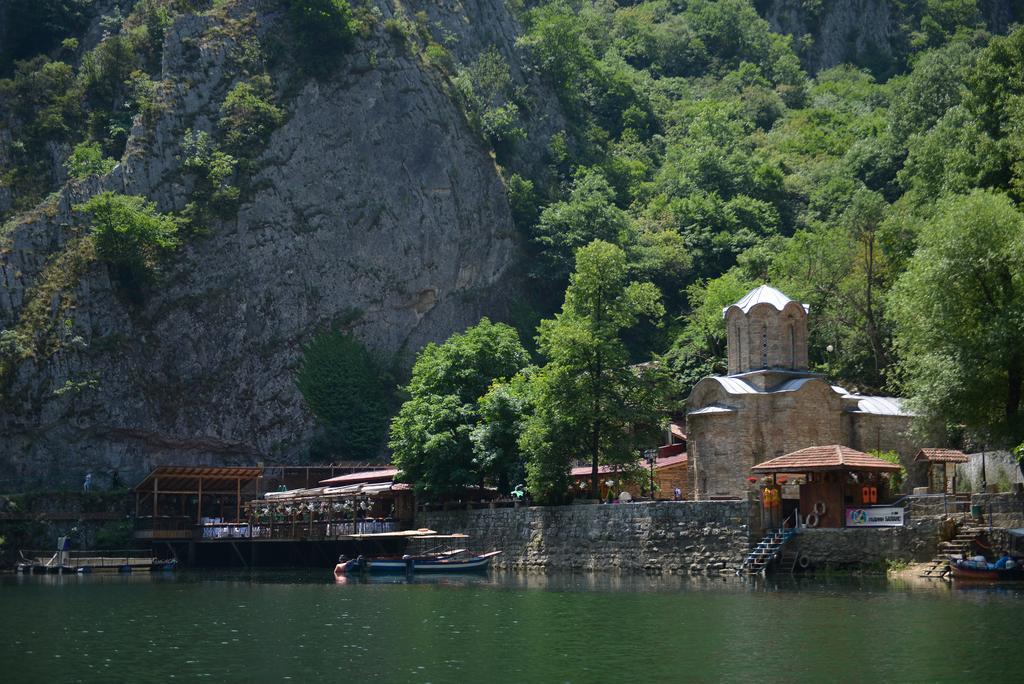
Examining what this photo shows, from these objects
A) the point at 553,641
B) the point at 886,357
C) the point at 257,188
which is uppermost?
the point at 257,188

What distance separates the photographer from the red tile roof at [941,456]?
167ft

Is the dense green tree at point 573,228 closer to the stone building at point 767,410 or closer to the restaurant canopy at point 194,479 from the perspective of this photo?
the restaurant canopy at point 194,479

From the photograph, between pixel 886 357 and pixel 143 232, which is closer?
pixel 886 357

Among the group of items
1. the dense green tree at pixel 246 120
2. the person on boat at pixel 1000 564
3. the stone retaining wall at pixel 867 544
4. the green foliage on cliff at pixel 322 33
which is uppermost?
the green foliage on cliff at pixel 322 33

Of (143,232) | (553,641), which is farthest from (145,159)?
(553,641)

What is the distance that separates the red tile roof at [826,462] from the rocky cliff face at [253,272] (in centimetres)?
3723

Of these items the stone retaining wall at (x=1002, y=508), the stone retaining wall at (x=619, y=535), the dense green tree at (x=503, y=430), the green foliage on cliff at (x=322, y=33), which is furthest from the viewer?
the green foliage on cliff at (x=322, y=33)

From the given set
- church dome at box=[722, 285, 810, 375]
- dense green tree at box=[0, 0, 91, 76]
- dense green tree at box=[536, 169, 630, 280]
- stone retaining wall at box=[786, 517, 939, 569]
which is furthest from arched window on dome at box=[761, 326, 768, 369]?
dense green tree at box=[0, 0, 91, 76]

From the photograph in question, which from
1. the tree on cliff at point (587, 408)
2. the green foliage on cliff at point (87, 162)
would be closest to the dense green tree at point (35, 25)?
the green foliage on cliff at point (87, 162)

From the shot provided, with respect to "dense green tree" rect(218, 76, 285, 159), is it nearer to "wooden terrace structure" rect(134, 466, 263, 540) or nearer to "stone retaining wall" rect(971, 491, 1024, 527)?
"wooden terrace structure" rect(134, 466, 263, 540)

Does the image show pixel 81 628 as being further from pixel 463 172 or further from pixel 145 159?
pixel 463 172

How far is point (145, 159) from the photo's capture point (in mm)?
80188

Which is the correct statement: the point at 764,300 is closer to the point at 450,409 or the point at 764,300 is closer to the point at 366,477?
the point at 450,409

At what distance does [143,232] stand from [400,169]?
659 inches
